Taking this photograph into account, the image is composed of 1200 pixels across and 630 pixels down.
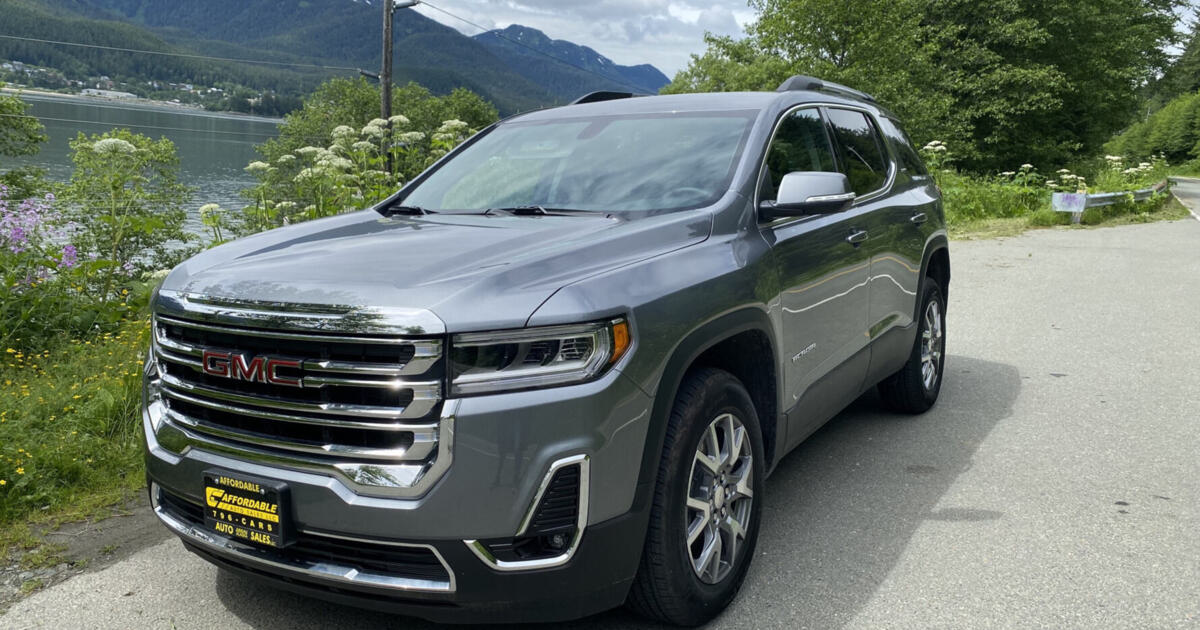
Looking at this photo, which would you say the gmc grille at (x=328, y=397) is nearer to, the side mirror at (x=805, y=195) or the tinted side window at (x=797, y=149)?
the side mirror at (x=805, y=195)

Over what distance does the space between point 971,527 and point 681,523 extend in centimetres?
176

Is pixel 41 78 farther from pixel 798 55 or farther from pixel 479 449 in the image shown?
pixel 479 449

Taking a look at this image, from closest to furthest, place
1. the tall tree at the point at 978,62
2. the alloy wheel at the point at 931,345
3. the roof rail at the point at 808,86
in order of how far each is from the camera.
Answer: the roof rail at the point at 808,86 → the alloy wheel at the point at 931,345 → the tall tree at the point at 978,62

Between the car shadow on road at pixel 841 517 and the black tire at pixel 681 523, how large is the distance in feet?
0.54

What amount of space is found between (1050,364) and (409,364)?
6055 millimetres

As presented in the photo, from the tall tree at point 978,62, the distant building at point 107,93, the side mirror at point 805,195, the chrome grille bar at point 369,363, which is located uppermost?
the tall tree at point 978,62

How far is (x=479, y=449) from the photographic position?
2270mm

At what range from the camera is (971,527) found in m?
3.81

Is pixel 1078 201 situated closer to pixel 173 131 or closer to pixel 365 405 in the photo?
pixel 365 405

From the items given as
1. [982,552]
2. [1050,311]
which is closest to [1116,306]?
[1050,311]

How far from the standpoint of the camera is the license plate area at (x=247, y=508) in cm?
241

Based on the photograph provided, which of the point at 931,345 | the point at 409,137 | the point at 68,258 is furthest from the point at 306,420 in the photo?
the point at 409,137

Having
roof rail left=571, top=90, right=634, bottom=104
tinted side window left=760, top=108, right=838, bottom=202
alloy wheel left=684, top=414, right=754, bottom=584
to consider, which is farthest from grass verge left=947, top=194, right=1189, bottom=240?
alloy wheel left=684, top=414, right=754, bottom=584

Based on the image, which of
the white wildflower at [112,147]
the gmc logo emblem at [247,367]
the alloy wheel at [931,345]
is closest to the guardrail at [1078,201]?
the alloy wheel at [931,345]
